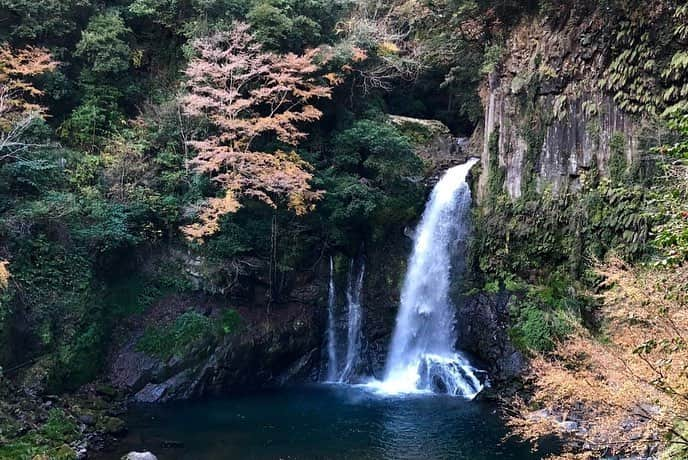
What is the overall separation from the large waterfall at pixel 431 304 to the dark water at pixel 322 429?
149 cm

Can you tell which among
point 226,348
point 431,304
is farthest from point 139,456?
point 431,304

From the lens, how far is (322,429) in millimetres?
13750

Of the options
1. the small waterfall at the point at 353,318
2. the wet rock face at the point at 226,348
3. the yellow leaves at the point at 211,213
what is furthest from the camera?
the small waterfall at the point at 353,318

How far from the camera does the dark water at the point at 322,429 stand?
40.1 ft

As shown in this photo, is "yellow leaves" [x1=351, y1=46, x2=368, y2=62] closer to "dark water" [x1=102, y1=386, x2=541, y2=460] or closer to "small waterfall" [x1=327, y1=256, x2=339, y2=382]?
"small waterfall" [x1=327, y1=256, x2=339, y2=382]

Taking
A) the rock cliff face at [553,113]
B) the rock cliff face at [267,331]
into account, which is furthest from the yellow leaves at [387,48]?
the rock cliff face at [267,331]

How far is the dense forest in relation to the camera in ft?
47.3

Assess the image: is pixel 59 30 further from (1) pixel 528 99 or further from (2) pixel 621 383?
(2) pixel 621 383

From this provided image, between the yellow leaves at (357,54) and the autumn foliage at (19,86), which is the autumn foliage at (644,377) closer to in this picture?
the yellow leaves at (357,54)

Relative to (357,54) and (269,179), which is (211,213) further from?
(357,54)

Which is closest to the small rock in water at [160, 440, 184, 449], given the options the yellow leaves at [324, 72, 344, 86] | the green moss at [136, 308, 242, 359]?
the green moss at [136, 308, 242, 359]

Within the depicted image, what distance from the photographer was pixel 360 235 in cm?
1945

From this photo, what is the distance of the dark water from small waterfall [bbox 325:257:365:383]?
210cm

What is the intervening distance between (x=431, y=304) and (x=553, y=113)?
750cm
